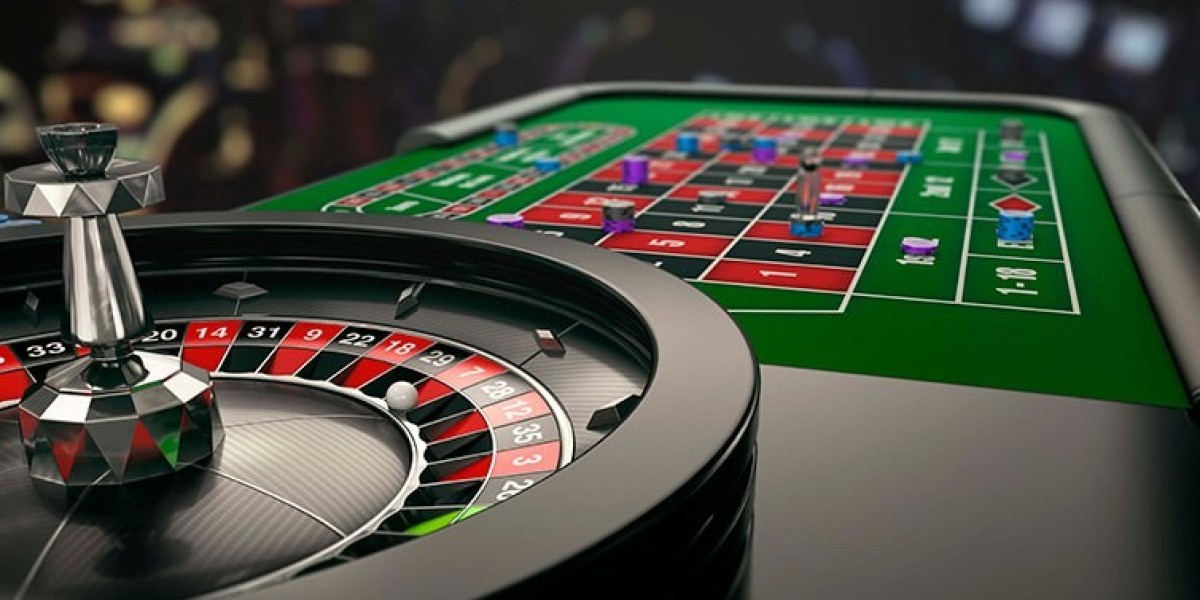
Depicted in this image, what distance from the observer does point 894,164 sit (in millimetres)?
3186

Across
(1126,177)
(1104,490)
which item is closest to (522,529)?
(1104,490)

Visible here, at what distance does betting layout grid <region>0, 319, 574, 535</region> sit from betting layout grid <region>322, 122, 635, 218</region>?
1.22 meters

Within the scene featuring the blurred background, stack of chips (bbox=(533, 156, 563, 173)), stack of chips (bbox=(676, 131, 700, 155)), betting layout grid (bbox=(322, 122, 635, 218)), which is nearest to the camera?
betting layout grid (bbox=(322, 122, 635, 218))

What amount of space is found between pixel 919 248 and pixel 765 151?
1.25 m

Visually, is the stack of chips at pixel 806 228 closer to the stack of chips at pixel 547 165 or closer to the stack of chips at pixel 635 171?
the stack of chips at pixel 635 171

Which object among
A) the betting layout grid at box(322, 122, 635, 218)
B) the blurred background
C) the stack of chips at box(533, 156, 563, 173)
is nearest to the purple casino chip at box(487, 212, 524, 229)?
the betting layout grid at box(322, 122, 635, 218)

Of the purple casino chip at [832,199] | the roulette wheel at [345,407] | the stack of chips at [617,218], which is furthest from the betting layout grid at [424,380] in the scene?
the purple casino chip at [832,199]

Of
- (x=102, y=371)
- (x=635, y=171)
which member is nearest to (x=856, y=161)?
(x=635, y=171)

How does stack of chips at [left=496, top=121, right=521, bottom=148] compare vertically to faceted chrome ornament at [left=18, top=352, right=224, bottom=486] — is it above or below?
below

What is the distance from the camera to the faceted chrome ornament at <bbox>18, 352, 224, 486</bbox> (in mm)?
841

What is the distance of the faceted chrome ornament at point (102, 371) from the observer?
32.3 inches

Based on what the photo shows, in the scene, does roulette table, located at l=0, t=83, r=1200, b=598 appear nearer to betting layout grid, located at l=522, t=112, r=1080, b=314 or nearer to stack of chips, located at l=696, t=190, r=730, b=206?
betting layout grid, located at l=522, t=112, r=1080, b=314

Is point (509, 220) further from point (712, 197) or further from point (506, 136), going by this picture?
point (506, 136)

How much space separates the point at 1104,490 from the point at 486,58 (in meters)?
7.04
